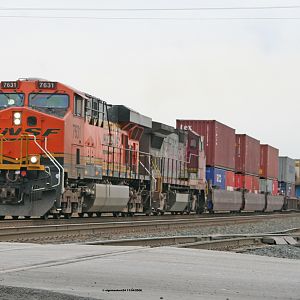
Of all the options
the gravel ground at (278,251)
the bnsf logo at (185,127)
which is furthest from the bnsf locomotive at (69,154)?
the gravel ground at (278,251)

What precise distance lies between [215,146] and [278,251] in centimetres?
2300

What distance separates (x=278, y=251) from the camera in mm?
13523

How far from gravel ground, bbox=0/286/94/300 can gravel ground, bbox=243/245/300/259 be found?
690 cm

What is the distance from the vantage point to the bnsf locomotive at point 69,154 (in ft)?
65.3

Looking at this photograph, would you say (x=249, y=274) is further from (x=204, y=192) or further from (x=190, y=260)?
(x=204, y=192)

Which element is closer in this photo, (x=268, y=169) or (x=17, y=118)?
(x=17, y=118)

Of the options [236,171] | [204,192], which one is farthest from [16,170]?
[236,171]

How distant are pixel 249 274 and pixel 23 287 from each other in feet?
10.3

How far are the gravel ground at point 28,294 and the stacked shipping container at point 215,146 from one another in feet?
94.5

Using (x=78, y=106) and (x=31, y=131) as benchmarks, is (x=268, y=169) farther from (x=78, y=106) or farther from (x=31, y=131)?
(x=31, y=131)

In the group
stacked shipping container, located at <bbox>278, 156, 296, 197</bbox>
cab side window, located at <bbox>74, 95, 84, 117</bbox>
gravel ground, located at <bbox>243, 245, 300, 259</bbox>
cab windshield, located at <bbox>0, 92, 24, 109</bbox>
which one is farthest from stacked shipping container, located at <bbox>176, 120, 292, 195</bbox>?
gravel ground, located at <bbox>243, 245, 300, 259</bbox>

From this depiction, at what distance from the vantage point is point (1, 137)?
2012 cm

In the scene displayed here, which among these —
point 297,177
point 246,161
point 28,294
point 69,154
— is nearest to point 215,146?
point 246,161

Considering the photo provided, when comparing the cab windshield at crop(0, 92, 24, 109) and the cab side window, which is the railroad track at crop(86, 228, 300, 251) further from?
the cab windshield at crop(0, 92, 24, 109)
